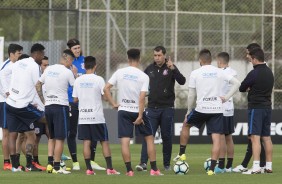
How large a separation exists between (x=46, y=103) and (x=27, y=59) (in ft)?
3.09

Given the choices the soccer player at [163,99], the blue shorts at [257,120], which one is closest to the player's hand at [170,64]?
the soccer player at [163,99]

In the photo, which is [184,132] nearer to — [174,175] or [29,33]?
[174,175]

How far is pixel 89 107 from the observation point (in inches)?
755

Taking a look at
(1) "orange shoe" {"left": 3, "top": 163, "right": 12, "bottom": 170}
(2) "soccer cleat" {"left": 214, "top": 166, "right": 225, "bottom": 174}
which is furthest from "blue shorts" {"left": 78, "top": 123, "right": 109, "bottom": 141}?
(2) "soccer cleat" {"left": 214, "top": 166, "right": 225, "bottom": 174}

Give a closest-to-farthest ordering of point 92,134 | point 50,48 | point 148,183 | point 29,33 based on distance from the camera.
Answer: point 148,183 < point 92,134 < point 50,48 < point 29,33

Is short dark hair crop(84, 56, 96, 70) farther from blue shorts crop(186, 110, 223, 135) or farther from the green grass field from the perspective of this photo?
blue shorts crop(186, 110, 223, 135)

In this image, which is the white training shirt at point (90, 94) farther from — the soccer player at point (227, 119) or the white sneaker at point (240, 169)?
the white sneaker at point (240, 169)

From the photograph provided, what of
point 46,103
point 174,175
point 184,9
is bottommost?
point 174,175

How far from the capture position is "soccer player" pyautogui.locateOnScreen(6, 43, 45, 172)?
19953 mm

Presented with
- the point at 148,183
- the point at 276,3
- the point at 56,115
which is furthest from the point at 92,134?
the point at 276,3

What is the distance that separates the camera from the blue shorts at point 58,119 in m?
19.5

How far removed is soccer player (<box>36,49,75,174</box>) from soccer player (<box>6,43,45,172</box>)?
0.41 metres

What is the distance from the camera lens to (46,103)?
19656 millimetres

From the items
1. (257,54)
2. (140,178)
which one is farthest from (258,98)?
(140,178)
